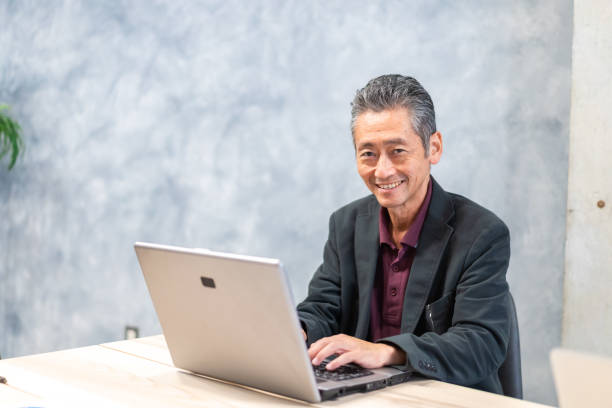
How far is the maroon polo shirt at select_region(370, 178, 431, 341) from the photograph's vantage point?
183 centimetres

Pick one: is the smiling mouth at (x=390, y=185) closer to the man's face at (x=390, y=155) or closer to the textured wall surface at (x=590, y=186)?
the man's face at (x=390, y=155)

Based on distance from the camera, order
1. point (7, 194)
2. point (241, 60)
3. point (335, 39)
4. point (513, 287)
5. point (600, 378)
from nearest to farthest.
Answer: point (600, 378)
point (513, 287)
point (335, 39)
point (241, 60)
point (7, 194)

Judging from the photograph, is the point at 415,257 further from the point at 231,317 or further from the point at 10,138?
the point at 10,138

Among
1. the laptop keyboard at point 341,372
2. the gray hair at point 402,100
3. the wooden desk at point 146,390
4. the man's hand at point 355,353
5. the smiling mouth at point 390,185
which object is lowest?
the wooden desk at point 146,390

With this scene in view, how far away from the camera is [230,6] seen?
339cm

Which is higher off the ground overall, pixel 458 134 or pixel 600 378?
pixel 458 134

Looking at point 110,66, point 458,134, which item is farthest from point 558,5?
point 110,66

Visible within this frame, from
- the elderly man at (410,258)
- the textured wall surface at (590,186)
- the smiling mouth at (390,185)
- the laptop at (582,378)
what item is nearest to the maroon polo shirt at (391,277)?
the elderly man at (410,258)

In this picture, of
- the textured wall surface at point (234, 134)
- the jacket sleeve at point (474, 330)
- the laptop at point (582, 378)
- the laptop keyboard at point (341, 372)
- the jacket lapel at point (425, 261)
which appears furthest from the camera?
the textured wall surface at point (234, 134)

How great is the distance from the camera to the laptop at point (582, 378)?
0.82 metres

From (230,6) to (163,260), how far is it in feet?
7.52

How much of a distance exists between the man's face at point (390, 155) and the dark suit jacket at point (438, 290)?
0.09 metres

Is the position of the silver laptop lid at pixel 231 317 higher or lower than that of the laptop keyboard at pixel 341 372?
higher

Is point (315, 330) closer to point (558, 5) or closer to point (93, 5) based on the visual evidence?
point (558, 5)
